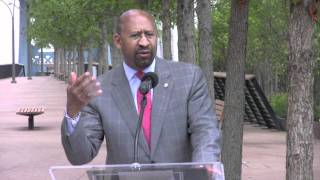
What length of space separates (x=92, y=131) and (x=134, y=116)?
0.21 m

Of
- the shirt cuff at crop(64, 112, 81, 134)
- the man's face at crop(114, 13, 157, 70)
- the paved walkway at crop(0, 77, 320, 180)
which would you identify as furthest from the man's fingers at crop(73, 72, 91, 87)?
the paved walkway at crop(0, 77, 320, 180)

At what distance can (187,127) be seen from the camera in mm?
3713

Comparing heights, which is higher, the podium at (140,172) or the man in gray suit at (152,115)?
the man in gray suit at (152,115)

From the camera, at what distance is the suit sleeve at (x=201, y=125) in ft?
11.6

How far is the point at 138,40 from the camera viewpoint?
3.63 meters

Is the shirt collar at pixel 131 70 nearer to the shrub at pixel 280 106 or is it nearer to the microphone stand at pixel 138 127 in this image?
the microphone stand at pixel 138 127

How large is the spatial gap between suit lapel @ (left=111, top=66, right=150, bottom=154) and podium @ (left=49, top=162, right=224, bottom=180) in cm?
33

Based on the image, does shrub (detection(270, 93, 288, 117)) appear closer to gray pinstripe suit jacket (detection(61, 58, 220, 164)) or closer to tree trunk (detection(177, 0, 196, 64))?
tree trunk (detection(177, 0, 196, 64))

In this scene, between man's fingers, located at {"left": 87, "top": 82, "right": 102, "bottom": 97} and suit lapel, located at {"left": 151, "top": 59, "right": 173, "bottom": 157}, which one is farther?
suit lapel, located at {"left": 151, "top": 59, "right": 173, "bottom": 157}

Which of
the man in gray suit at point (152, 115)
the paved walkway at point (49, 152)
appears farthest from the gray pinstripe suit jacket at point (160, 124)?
the paved walkway at point (49, 152)

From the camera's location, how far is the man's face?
3627 mm

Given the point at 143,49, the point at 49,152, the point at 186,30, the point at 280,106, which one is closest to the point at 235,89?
the point at 186,30

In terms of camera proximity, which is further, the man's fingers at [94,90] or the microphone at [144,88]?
the microphone at [144,88]

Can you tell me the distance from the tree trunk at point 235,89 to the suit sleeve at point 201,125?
3.67 meters
